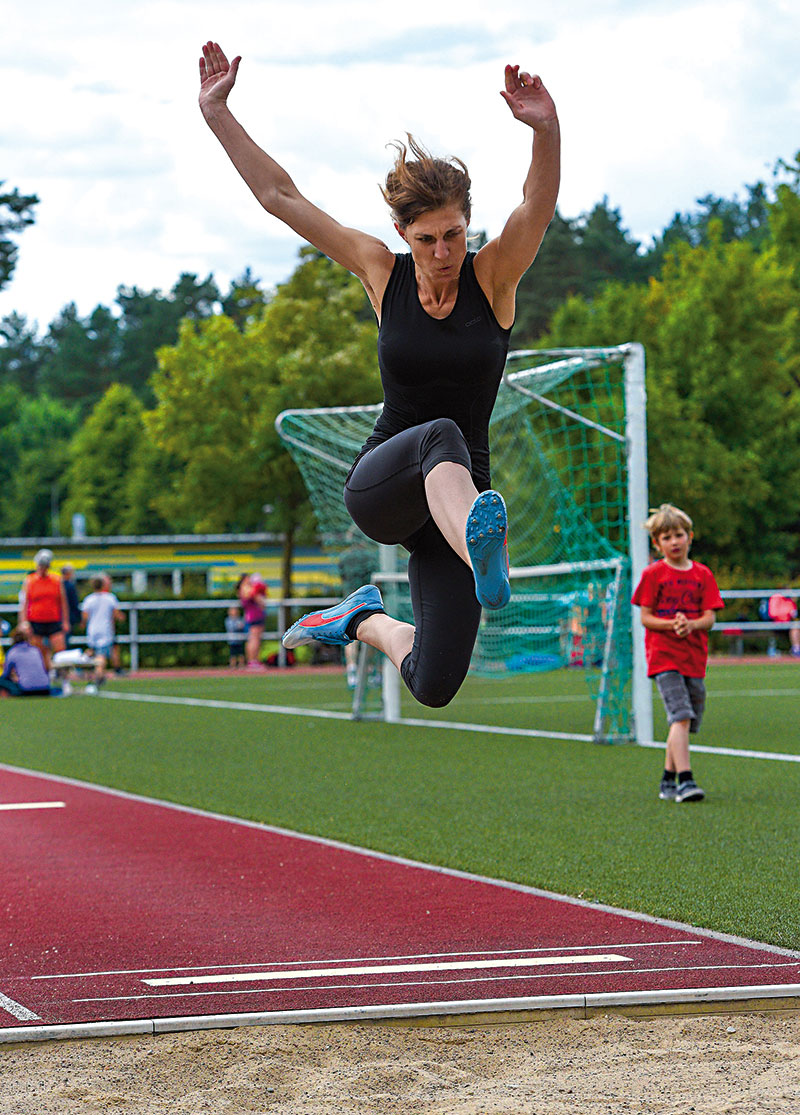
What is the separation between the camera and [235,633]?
1224 inches

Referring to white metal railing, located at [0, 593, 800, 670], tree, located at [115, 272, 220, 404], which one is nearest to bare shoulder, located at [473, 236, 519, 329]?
white metal railing, located at [0, 593, 800, 670]

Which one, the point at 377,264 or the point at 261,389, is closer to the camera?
the point at 377,264

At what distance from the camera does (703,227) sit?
93.5 meters

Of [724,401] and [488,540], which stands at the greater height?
[724,401]

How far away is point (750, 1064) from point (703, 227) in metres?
94.2

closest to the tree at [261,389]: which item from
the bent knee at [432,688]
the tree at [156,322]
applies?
the bent knee at [432,688]

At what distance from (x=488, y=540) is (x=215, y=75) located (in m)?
2.14

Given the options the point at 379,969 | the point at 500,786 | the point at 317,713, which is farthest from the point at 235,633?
the point at 379,969

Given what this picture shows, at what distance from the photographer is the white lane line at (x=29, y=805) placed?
982 centimetres

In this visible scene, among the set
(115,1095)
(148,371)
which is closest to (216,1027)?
(115,1095)

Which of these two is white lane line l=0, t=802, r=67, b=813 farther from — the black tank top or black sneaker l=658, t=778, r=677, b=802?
the black tank top

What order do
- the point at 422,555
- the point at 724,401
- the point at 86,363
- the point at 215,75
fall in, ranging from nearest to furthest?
the point at 422,555 → the point at 215,75 → the point at 724,401 → the point at 86,363

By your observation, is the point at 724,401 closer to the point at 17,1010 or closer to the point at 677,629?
the point at 677,629

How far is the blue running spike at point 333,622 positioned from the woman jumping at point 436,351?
62cm
